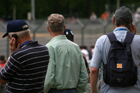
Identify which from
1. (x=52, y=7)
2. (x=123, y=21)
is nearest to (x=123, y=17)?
(x=123, y=21)

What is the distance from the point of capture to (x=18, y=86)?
10.9ft

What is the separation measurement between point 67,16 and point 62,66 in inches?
2097

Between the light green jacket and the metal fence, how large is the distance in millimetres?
9168

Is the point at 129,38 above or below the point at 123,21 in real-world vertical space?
below

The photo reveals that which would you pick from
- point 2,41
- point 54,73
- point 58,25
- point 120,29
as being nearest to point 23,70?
point 54,73

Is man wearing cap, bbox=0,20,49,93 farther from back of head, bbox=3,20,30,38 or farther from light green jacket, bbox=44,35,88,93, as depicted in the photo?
light green jacket, bbox=44,35,88,93

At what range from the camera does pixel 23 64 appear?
3303mm

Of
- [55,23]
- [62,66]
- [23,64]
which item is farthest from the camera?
[55,23]

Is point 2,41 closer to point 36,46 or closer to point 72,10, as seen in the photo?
point 36,46

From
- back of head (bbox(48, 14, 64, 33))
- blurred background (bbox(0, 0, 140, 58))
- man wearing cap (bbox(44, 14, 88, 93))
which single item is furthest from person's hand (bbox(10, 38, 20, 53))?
blurred background (bbox(0, 0, 140, 58))

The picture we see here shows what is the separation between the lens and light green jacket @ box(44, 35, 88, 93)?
Result: 3850 mm

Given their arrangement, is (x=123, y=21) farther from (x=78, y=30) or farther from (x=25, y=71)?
(x=78, y=30)

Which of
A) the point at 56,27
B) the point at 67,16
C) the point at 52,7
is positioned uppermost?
the point at 56,27

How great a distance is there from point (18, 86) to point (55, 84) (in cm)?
65
